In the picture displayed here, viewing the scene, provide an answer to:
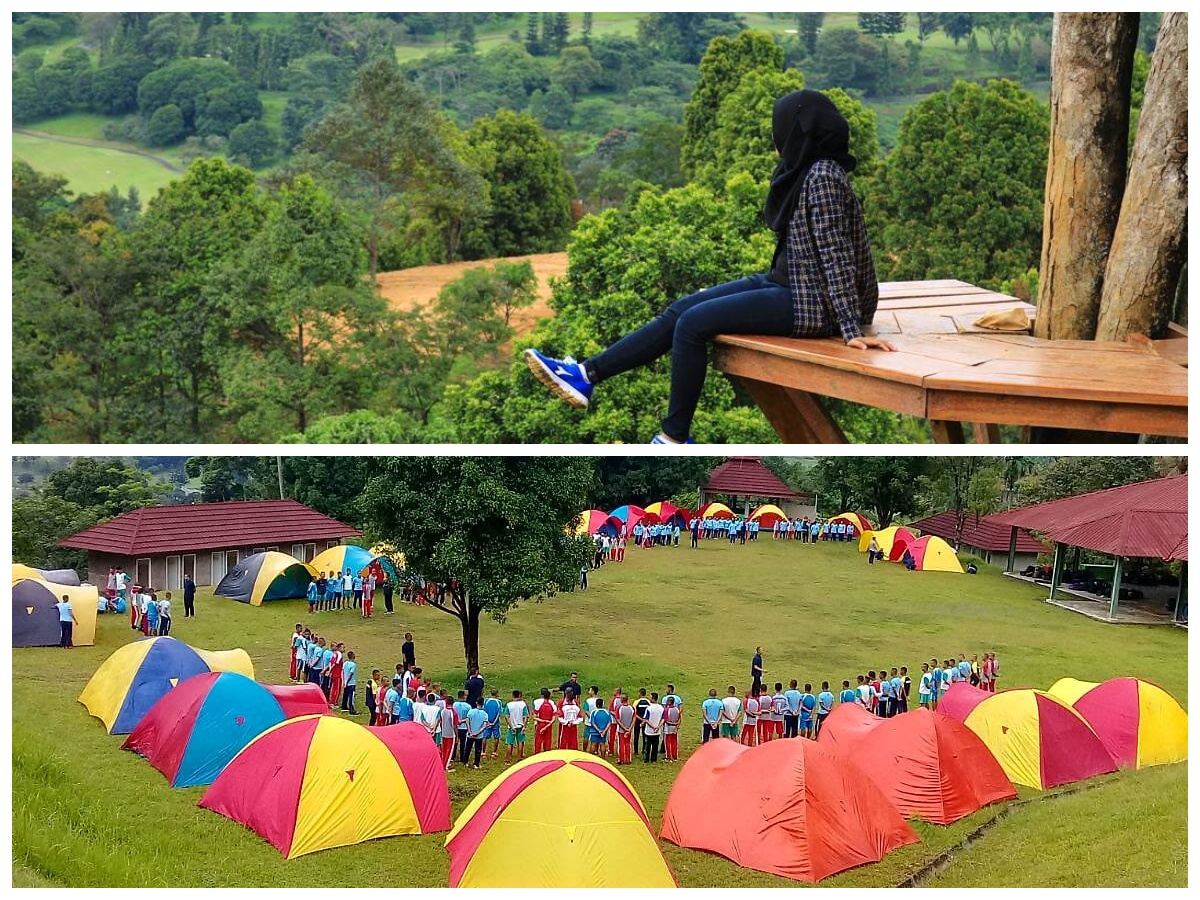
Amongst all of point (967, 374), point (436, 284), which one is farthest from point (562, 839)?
point (436, 284)

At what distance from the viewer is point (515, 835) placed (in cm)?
661

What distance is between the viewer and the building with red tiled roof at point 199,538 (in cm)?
979

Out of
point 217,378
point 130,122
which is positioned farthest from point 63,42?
point 217,378

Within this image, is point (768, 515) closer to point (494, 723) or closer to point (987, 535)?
point (987, 535)

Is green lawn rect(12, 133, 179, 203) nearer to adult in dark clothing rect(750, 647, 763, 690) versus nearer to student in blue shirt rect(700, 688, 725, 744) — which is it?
adult in dark clothing rect(750, 647, 763, 690)

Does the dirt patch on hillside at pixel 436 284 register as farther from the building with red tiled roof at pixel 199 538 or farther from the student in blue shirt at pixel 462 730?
the student in blue shirt at pixel 462 730

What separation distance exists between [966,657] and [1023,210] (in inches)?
692

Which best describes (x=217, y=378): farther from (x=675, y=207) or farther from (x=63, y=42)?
(x=63, y=42)

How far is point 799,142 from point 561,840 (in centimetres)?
374

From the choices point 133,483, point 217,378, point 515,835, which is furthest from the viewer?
point 217,378

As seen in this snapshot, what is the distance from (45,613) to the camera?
9570mm

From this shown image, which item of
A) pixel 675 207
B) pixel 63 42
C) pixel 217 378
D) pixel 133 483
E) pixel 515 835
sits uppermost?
pixel 63 42

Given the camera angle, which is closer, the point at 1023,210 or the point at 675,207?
the point at 675,207

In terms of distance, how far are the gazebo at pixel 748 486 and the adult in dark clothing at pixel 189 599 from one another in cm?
458
